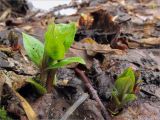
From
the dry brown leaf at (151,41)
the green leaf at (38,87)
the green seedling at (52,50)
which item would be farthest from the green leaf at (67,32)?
the dry brown leaf at (151,41)

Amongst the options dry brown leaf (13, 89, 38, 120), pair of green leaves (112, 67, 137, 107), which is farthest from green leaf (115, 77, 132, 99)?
dry brown leaf (13, 89, 38, 120)

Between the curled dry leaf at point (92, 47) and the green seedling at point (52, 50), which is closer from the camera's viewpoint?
the green seedling at point (52, 50)

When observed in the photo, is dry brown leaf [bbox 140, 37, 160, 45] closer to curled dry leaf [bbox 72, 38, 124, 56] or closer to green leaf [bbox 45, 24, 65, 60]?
curled dry leaf [bbox 72, 38, 124, 56]

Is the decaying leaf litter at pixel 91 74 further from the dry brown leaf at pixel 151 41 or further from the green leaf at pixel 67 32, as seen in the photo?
the green leaf at pixel 67 32

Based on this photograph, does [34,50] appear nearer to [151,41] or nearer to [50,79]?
[50,79]

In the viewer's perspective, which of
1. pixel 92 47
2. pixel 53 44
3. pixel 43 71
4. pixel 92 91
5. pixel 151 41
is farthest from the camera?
pixel 151 41

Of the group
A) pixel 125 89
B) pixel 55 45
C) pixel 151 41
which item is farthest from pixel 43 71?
pixel 151 41
